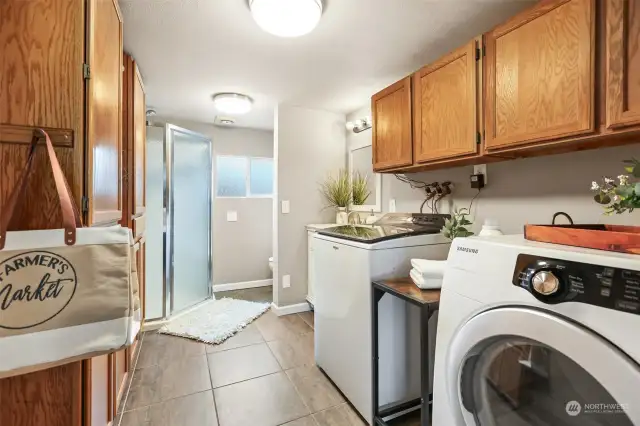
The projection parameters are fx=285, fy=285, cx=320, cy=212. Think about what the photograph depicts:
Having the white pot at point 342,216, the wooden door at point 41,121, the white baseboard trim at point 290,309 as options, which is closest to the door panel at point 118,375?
the wooden door at point 41,121

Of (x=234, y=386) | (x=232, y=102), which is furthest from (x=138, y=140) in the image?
(x=234, y=386)

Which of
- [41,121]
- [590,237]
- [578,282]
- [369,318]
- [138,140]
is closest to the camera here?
[578,282]

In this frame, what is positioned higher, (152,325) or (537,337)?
(537,337)

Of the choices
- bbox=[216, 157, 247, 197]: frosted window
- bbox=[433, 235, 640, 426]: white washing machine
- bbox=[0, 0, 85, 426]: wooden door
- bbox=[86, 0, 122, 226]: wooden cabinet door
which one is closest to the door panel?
bbox=[0, 0, 85, 426]: wooden door

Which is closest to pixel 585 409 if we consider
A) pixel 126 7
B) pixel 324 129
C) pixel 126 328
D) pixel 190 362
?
pixel 126 328

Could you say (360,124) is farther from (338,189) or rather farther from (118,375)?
(118,375)

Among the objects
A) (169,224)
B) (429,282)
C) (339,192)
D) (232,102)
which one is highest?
(232,102)

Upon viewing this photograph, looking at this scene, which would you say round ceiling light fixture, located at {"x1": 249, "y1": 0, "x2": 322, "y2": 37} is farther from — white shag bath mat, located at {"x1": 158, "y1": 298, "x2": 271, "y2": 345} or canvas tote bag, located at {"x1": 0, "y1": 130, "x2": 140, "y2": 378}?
white shag bath mat, located at {"x1": 158, "y1": 298, "x2": 271, "y2": 345}

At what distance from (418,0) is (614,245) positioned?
1377 millimetres

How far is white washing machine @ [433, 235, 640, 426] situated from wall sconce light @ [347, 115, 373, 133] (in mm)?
2147

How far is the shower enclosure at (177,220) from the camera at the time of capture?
271cm

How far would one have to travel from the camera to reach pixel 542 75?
120 centimetres

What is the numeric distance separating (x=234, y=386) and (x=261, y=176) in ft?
9.32

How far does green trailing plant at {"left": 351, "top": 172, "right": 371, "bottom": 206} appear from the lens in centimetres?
301
